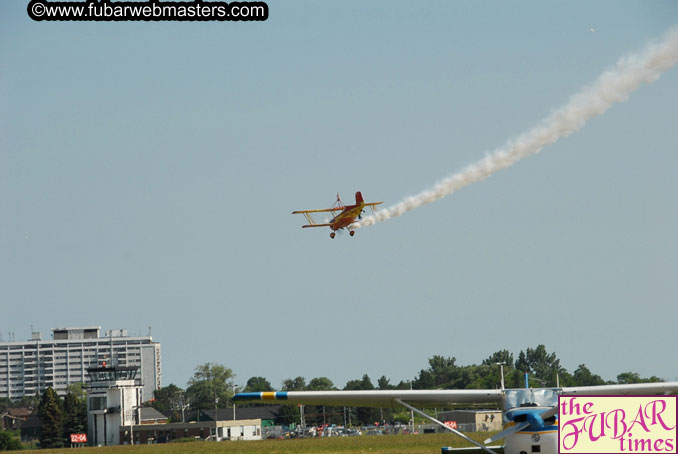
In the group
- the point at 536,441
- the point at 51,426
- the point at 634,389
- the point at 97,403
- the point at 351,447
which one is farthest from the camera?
the point at 51,426

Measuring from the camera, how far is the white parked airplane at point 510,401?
26578 mm

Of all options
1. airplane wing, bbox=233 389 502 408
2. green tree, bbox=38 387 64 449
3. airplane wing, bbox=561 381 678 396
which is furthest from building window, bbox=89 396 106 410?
airplane wing, bbox=561 381 678 396

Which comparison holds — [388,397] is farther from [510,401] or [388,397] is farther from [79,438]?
[79,438]

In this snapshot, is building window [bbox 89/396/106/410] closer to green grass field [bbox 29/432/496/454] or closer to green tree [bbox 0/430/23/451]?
green tree [bbox 0/430/23/451]

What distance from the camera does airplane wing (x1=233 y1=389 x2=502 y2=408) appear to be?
3084 cm

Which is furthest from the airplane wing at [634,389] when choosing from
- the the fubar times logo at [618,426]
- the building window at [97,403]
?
the building window at [97,403]

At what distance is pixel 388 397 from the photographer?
31.5m

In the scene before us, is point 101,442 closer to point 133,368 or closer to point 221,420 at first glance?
point 133,368

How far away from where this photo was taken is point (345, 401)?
32.2 m

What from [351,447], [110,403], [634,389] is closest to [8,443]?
[110,403]

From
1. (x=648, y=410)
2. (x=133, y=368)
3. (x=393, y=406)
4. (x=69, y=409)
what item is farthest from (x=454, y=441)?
(x=69, y=409)

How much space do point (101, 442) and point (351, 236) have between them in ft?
234

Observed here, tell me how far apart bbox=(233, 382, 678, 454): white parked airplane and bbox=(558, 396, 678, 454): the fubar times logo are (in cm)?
674

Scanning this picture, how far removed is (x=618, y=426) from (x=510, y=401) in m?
9.35
